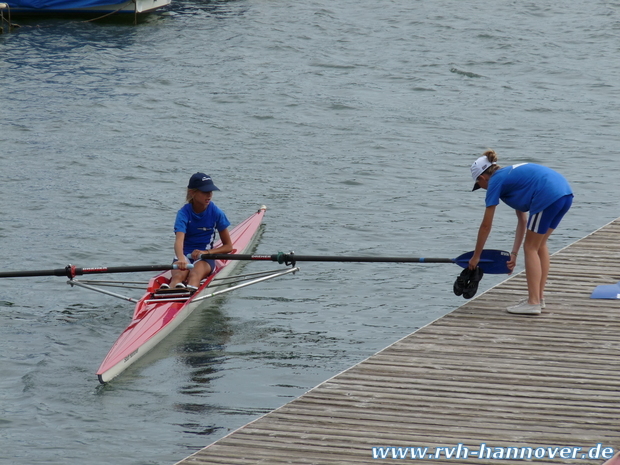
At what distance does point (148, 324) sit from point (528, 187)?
13.0 feet

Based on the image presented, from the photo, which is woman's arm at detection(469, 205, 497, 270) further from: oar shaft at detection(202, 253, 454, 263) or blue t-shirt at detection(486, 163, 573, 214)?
oar shaft at detection(202, 253, 454, 263)

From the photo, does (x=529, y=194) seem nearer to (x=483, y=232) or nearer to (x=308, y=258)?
(x=483, y=232)

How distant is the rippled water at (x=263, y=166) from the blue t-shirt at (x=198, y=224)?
0.95 m

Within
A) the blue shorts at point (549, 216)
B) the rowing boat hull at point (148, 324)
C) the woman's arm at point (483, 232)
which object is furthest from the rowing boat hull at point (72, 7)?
the blue shorts at point (549, 216)

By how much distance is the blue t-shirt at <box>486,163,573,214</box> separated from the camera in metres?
7.56

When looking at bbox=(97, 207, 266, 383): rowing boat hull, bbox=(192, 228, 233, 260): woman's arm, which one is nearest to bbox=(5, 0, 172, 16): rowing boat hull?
bbox=(97, 207, 266, 383): rowing boat hull

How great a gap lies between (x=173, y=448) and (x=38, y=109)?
14371 millimetres

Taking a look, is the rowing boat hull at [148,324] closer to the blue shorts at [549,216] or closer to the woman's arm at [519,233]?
the woman's arm at [519,233]

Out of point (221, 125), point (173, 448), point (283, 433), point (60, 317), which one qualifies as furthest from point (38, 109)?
point (283, 433)

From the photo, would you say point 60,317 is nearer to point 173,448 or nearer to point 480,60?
point 173,448

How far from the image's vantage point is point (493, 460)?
5727 millimetres

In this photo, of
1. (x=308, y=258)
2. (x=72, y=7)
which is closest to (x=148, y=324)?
(x=308, y=258)

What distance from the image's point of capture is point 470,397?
260 inches

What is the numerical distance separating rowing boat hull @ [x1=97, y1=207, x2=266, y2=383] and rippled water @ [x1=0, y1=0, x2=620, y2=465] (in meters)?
0.17
